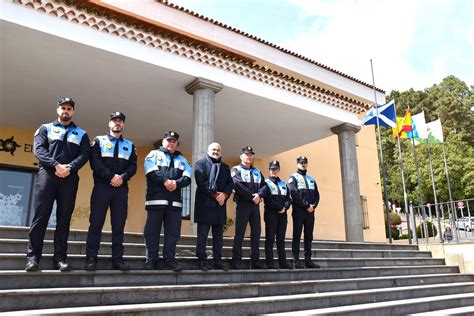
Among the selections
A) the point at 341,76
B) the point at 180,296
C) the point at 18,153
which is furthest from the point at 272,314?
the point at 341,76

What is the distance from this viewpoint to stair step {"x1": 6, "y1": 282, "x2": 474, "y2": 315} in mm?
3494

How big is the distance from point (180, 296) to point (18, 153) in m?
8.44

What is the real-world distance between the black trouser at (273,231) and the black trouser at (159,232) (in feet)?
5.58

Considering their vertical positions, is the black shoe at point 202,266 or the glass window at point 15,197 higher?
the glass window at point 15,197

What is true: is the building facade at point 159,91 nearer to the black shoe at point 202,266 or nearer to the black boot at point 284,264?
the black boot at point 284,264

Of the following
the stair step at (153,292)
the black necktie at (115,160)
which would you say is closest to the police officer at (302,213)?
the stair step at (153,292)

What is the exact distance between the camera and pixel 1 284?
3564 millimetres

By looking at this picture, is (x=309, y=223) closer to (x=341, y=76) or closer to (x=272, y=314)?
(x=272, y=314)

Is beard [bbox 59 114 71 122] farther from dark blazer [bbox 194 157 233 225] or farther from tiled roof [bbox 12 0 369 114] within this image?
tiled roof [bbox 12 0 369 114]

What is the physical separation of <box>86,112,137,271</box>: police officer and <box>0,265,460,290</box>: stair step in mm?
146

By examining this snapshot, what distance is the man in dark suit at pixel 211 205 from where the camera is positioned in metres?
4.96

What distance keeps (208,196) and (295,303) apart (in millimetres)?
1788

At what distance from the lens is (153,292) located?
13.1ft

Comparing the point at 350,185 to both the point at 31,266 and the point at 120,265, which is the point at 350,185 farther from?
the point at 31,266
